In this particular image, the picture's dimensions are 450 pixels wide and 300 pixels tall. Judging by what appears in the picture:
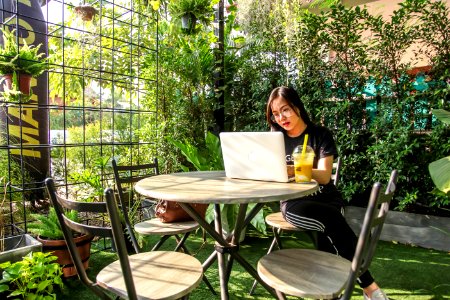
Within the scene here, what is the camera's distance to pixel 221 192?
1.40 m

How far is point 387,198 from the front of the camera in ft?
3.77

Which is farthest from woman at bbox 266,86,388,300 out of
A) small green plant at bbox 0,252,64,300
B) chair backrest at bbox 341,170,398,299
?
small green plant at bbox 0,252,64,300

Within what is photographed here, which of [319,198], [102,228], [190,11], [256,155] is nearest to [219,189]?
[256,155]

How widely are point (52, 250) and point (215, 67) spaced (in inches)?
104

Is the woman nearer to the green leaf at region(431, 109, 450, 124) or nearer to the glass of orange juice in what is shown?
the glass of orange juice

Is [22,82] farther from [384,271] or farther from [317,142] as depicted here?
[384,271]

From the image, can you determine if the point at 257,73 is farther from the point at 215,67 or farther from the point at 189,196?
the point at 189,196

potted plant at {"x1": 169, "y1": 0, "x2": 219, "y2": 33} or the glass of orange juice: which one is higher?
potted plant at {"x1": 169, "y1": 0, "x2": 219, "y2": 33}

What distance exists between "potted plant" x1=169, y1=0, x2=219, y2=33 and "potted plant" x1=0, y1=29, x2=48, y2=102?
5.55 feet

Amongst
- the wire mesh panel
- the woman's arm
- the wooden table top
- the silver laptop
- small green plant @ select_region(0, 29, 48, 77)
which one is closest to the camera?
the wooden table top

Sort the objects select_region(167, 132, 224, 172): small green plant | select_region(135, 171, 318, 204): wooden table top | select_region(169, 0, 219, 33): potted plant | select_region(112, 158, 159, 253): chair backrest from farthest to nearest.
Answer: select_region(169, 0, 219, 33): potted plant → select_region(167, 132, 224, 172): small green plant → select_region(112, 158, 159, 253): chair backrest → select_region(135, 171, 318, 204): wooden table top

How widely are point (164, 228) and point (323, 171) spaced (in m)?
1.05

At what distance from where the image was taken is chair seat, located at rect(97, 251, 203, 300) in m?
1.19

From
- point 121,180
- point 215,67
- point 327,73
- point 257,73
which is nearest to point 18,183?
point 121,180
